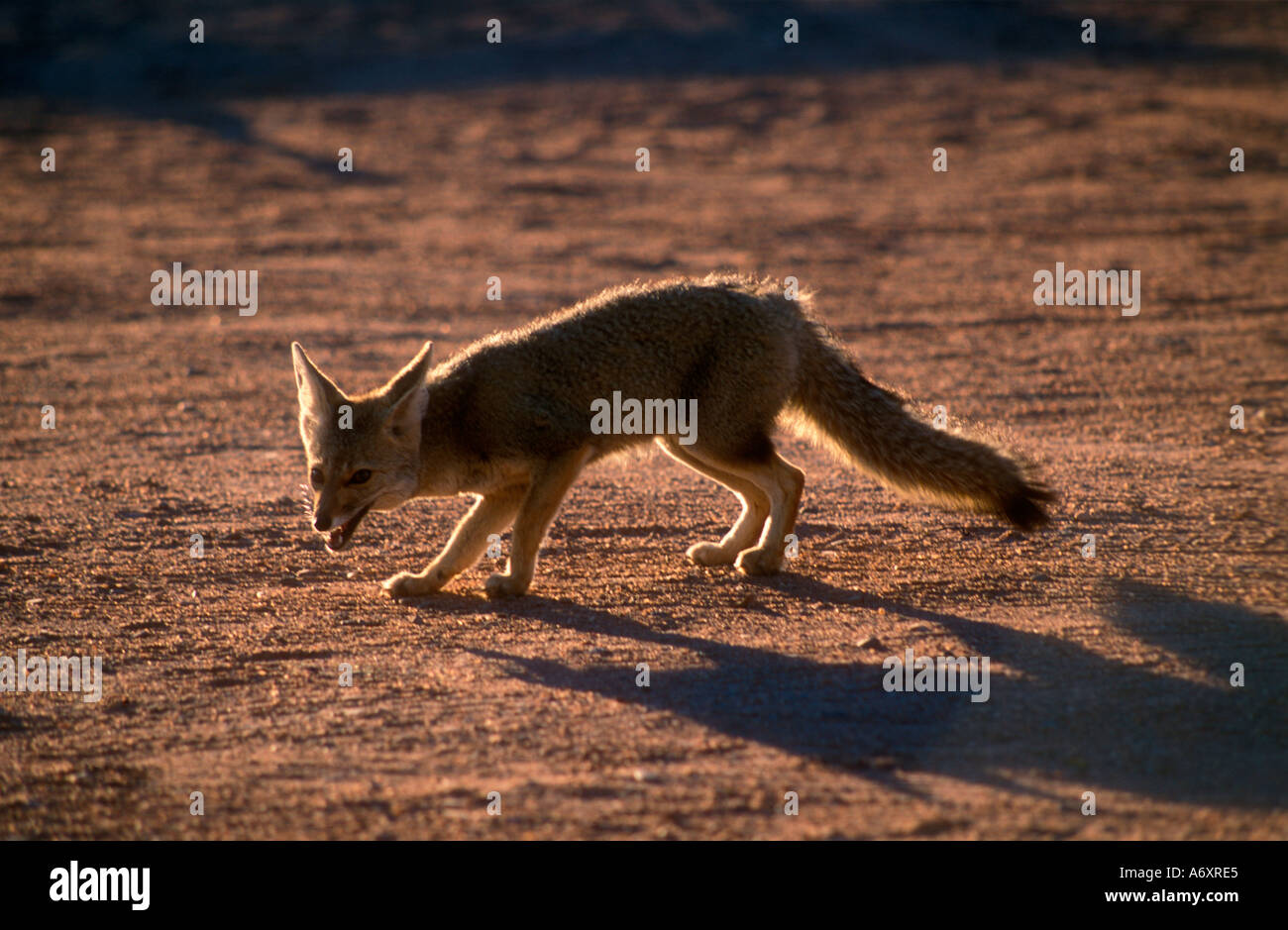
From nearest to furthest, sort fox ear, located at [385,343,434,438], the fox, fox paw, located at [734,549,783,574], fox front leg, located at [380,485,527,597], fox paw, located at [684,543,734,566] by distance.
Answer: fox ear, located at [385,343,434,438] < the fox < fox front leg, located at [380,485,527,597] < fox paw, located at [734,549,783,574] < fox paw, located at [684,543,734,566]

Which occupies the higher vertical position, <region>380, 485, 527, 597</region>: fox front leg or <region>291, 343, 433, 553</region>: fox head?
<region>291, 343, 433, 553</region>: fox head

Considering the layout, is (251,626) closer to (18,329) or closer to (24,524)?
(24,524)

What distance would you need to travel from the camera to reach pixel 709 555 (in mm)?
6691

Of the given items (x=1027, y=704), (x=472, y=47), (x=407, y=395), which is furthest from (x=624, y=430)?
(x=472, y=47)

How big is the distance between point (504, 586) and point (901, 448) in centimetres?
214

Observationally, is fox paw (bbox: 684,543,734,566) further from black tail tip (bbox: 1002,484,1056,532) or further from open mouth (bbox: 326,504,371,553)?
open mouth (bbox: 326,504,371,553)

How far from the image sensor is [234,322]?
12430mm

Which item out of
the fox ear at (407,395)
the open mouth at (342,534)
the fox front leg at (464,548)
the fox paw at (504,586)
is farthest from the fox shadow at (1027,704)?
the fox ear at (407,395)

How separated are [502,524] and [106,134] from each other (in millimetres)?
20034

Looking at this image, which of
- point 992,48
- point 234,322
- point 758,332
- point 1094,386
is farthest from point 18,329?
point 992,48

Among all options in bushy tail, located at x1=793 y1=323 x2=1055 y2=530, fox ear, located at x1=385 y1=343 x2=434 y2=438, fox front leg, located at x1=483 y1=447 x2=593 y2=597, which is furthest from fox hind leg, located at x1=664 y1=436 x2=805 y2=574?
fox ear, located at x1=385 y1=343 x2=434 y2=438

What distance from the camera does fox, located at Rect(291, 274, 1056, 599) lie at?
606 cm

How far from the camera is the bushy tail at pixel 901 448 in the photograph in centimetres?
611

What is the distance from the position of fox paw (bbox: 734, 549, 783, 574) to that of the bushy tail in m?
0.69
